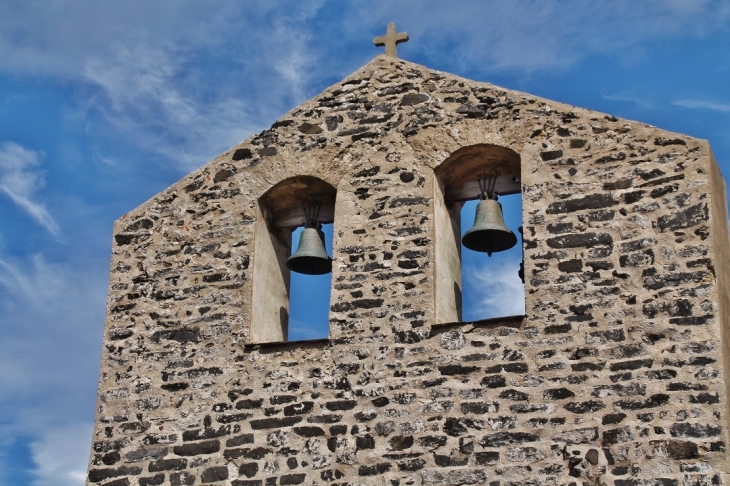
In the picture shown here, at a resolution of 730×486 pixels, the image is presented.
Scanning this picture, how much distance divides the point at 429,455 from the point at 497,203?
235 centimetres

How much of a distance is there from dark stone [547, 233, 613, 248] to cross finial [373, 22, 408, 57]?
263 centimetres

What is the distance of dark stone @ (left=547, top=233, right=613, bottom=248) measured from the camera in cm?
1060

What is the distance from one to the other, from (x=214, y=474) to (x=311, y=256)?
6.80 ft

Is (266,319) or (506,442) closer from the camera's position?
(506,442)

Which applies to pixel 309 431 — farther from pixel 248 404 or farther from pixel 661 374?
pixel 661 374

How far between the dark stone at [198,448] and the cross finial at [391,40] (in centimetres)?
390

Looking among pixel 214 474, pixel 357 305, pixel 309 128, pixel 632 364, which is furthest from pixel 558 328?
pixel 309 128

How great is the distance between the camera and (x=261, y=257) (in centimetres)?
1172

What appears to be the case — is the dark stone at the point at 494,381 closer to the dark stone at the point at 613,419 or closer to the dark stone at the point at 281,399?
the dark stone at the point at 613,419

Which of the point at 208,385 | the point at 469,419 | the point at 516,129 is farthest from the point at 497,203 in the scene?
the point at 208,385

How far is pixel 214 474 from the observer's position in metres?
10.7

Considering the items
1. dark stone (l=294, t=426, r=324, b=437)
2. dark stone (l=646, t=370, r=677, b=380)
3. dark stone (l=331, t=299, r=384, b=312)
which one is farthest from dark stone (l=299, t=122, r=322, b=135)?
dark stone (l=646, t=370, r=677, b=380)

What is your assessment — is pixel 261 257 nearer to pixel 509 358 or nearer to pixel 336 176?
pixel 336 176

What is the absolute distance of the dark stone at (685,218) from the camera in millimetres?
10406
